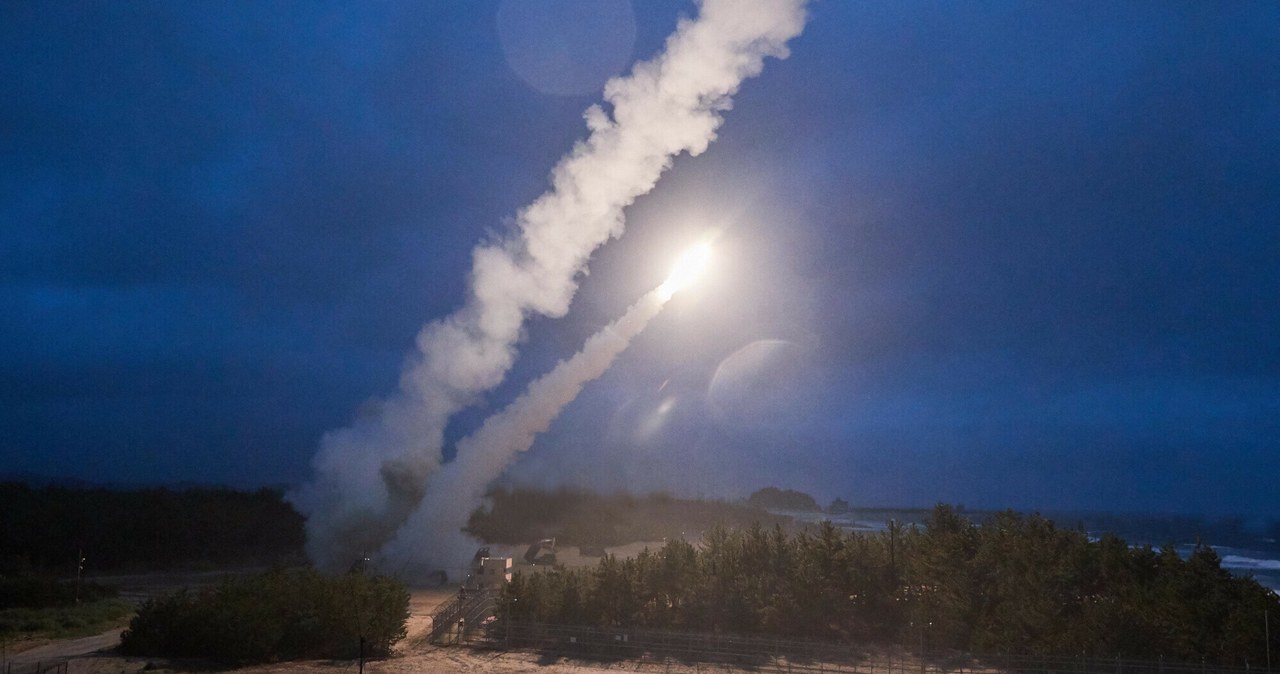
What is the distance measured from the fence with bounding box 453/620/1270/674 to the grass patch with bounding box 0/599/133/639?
13.2m

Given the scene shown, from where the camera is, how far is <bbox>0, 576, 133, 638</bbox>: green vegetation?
29.1 metres

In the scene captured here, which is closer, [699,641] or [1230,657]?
[1230,657]

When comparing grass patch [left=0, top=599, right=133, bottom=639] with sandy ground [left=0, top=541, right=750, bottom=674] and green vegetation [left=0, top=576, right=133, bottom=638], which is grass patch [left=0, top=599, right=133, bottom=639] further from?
sandy ground [left=0, top=541, right=750, bottom=674]

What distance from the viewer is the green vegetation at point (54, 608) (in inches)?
1145

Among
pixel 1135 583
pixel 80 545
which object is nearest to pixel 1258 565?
pixel 1135 583

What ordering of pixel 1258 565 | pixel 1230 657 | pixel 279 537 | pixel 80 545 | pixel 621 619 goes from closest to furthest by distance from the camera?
pixel 1230 657
pixel 621 619
pixel 80 545
pixel 279 537
pixel 1258 565

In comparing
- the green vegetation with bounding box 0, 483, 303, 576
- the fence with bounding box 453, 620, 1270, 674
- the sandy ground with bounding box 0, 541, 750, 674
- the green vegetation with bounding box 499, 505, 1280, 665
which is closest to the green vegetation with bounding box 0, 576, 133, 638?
the sandy ground with bounding box 0, 541, 750, 674

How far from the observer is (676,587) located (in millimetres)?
30312

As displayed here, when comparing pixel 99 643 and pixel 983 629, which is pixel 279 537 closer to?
pixel 99 643

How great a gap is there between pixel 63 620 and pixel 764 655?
24.6 metres

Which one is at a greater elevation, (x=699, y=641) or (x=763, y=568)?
(x=763, y=568)

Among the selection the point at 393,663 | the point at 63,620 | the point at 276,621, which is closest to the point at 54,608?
the point at 63,620

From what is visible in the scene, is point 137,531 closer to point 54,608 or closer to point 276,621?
point 54,608

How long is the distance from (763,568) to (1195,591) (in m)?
13.0
